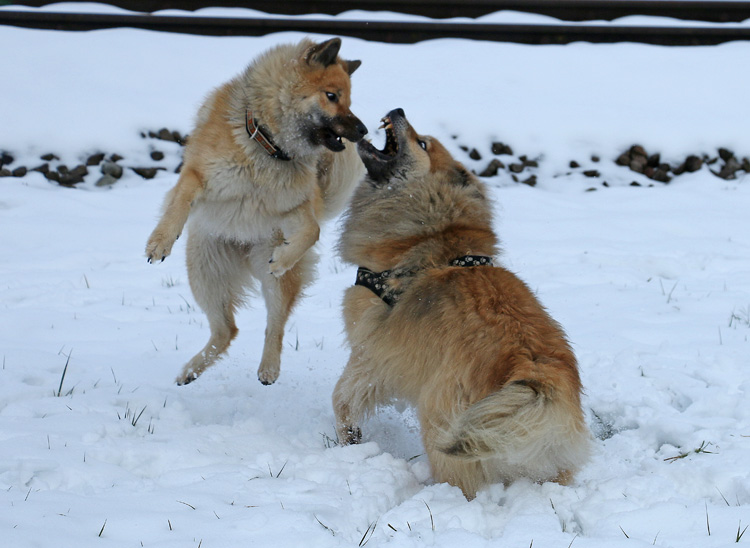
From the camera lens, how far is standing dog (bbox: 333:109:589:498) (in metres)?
2.05

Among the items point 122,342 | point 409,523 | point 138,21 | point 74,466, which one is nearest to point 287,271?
point 122,342

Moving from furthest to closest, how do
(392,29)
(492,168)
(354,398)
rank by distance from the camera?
(392,29)
(492,168)
(354,398)

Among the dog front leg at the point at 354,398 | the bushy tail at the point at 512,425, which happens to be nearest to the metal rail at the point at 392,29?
the dog front leg at the point at 354,398

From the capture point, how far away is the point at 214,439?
105 inches

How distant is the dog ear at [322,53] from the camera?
3.54 metres

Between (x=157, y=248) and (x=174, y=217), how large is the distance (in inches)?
7.3

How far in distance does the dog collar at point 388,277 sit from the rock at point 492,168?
17.6ft

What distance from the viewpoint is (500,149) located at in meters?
7.99

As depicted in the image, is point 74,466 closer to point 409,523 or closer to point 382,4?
point 409,523

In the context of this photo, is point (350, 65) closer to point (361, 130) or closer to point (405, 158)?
point (361, 130)

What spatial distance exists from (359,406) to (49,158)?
6.00m

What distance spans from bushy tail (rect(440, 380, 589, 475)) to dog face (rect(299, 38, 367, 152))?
72.0 inches

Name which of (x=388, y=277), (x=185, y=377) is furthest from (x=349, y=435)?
(x=185, y=377)

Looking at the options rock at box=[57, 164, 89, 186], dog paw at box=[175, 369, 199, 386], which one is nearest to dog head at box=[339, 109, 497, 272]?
dog paw at box=[175, 369, 199, 386]
